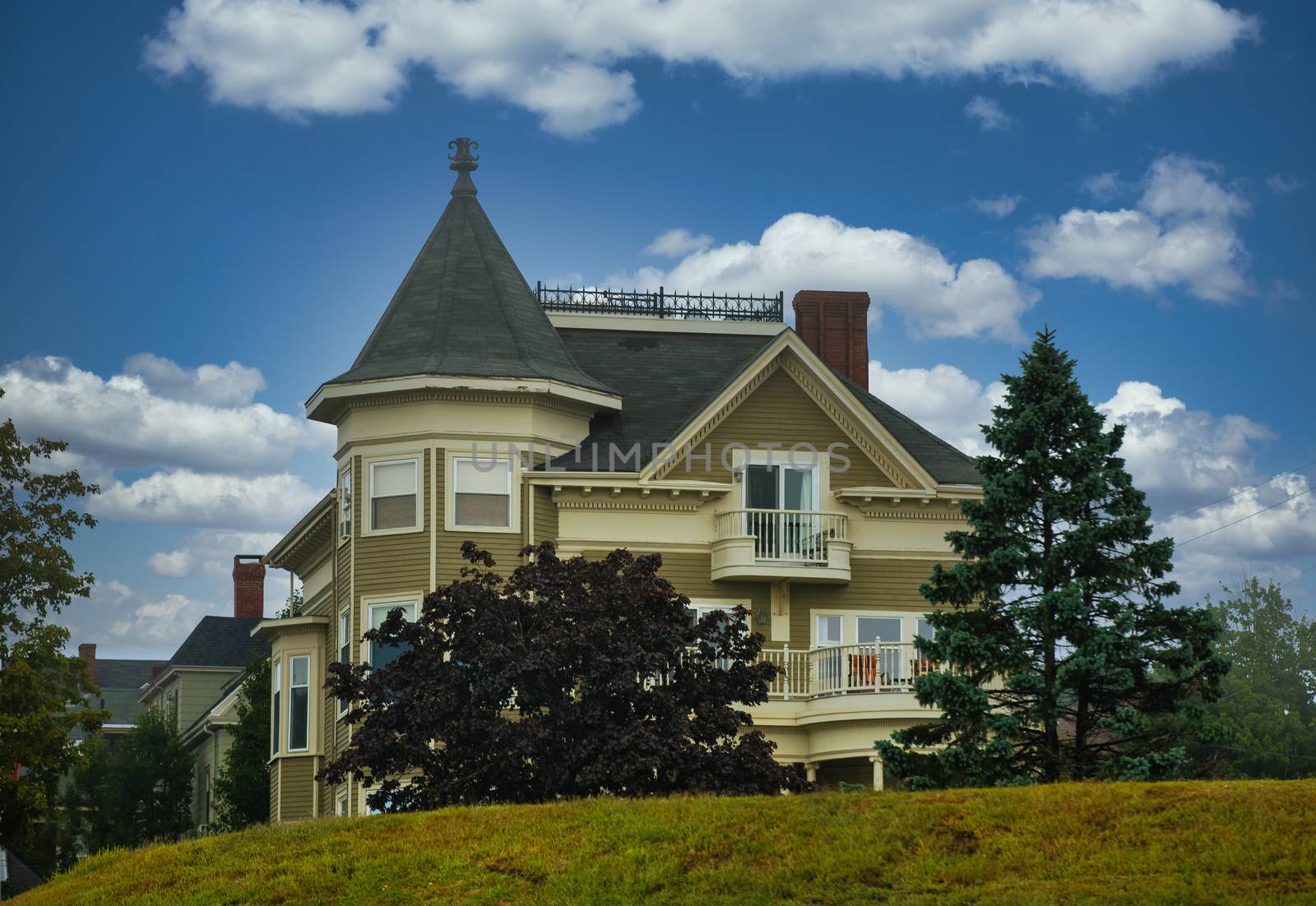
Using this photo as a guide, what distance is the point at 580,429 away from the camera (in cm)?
3984

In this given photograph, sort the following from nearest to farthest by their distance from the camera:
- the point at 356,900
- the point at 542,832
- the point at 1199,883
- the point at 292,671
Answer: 1. the point at 1199,883
2. the point at 356,900
3. the point at 542,832
4. the point at 292,671

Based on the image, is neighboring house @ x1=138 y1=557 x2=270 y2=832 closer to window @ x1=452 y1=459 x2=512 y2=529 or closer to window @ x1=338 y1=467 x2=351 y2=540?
window @ x1=338 y1=467 x2=351 y2=540

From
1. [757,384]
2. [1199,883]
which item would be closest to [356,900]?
[1199,883]

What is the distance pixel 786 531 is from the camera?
1545 inches

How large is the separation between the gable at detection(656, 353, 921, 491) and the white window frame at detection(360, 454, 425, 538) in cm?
683

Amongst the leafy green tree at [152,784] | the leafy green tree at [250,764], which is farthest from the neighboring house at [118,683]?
the leafy green tree at [250,764]

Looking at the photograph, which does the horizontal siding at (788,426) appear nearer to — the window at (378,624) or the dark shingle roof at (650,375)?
the dark shingle roof at (650,375)

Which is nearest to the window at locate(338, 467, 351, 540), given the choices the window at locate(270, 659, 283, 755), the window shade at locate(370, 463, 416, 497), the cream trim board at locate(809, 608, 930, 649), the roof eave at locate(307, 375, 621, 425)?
the window shade at locate(370, 463, 416, 497)

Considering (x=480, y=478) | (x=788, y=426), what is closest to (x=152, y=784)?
(x=480, y=478)

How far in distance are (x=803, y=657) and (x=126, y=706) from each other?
72.5m

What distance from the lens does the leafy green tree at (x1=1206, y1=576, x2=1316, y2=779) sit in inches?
2721

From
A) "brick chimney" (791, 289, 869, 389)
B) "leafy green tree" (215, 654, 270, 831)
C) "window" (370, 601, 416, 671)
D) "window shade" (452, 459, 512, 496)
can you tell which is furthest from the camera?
"leafy green tree" (215, 654, 270, 831)

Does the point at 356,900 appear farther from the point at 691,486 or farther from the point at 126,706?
the point at 126,706

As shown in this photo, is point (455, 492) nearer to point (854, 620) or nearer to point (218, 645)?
point (854, 620)
